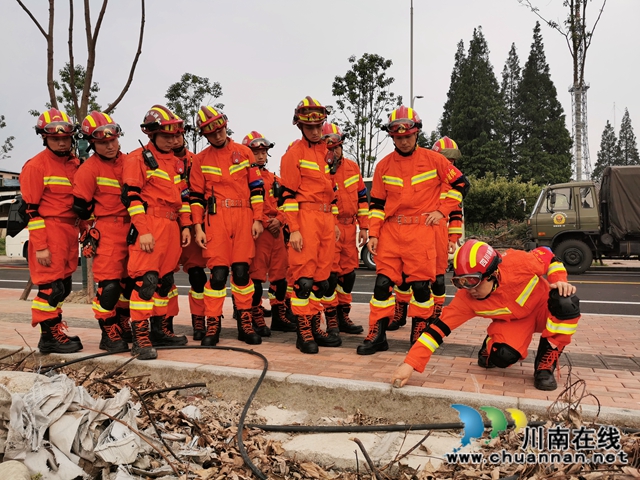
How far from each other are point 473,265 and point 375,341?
1.60m

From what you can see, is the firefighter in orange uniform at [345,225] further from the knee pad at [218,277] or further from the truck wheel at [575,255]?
the truck wheel at [575,255]

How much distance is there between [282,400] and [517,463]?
1.81m

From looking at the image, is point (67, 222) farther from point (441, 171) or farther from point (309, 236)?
point (441, 171)

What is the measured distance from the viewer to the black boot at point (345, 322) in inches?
251

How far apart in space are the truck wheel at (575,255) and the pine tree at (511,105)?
31.4 m

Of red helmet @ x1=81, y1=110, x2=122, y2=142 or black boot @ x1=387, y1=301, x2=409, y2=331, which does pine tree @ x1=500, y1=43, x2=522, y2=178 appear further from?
red helmet @ x1=81, y1=110, x2=122, y2=142

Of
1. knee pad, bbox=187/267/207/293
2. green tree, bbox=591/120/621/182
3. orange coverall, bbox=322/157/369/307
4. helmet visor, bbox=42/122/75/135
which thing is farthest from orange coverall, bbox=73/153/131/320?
green tree, bbox=591/120/621/182

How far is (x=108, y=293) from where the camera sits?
514 cm

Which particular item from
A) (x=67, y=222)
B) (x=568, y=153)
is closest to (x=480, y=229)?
(x=568, y=153)

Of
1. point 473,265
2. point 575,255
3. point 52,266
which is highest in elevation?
point 473,265

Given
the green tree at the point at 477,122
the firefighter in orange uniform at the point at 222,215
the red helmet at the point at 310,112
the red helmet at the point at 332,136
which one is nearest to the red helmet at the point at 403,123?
the red helmet at the point at 310,112

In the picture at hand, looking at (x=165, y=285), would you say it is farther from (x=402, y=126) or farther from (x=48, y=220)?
(x=402, y=126)

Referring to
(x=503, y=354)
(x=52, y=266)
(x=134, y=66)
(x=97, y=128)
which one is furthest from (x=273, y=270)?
(x=134, y=66)

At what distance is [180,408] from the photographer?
4012mm
